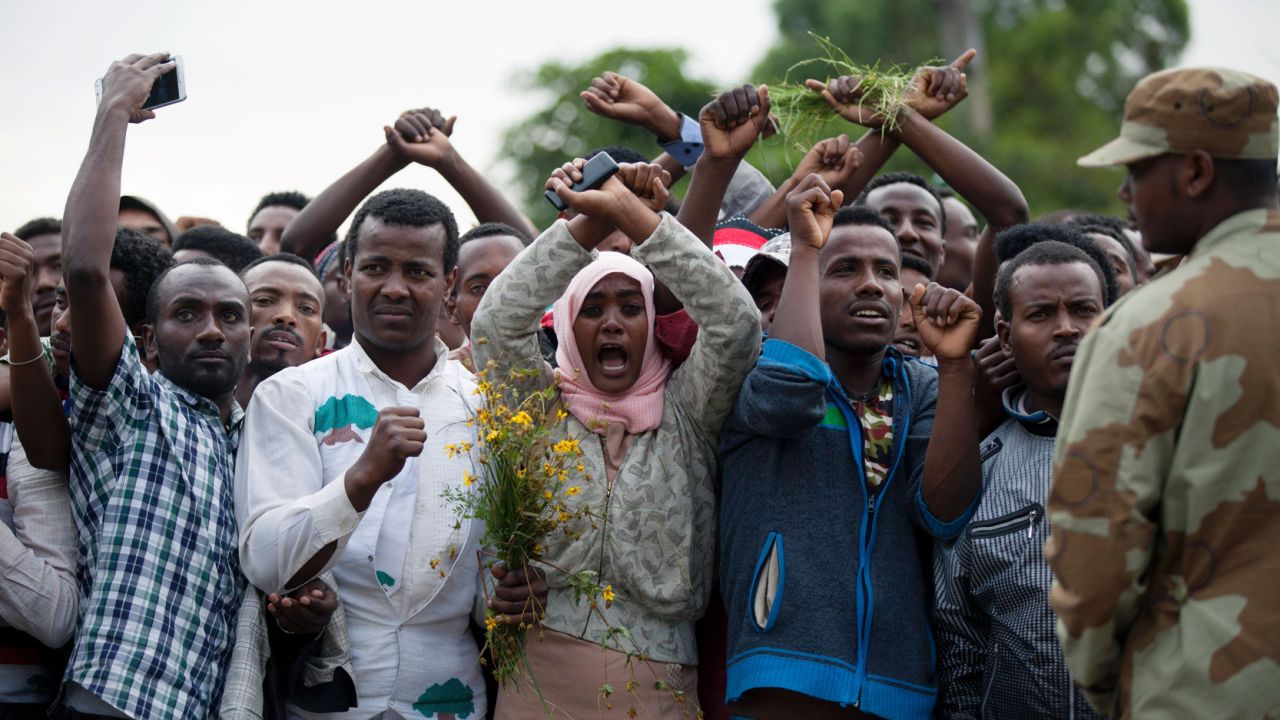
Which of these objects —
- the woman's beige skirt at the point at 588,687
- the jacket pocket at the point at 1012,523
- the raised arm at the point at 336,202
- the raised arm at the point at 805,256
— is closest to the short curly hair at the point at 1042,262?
the raised arm at the point at 805,256

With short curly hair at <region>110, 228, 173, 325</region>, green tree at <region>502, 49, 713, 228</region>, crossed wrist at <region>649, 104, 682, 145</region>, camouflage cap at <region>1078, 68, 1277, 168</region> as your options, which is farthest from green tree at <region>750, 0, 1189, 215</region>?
camouflage cap at <region>1078, 68, 1277, 168</region>

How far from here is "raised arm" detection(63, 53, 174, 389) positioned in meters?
4.23

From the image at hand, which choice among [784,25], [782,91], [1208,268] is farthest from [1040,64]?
[1208,268]

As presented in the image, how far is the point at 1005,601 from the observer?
411 centimetres

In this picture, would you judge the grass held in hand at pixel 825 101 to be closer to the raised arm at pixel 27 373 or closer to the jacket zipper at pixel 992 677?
the jacket zipper at pixel 992 677

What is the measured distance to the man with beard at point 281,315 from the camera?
19.3ft

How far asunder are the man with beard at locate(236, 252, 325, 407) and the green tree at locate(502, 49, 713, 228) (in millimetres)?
24653

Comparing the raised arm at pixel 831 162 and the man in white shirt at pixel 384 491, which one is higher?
the raised arm at pixel 831 162

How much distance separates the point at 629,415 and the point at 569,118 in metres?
32.9

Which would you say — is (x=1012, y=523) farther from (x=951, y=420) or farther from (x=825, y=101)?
(x=825, y=101)

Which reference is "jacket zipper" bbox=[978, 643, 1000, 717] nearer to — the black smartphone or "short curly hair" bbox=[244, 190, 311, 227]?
the black smartphone

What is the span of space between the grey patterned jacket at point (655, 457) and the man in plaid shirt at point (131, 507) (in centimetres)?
108

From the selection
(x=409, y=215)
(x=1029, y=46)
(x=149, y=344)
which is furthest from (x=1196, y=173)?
(x=1029, y=46)

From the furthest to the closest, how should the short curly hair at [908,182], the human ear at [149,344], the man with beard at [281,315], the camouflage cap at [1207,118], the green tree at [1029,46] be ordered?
the green tree at [1029,46] → the short curly hair at [908,182] → the man with beard at [281,315] → the human ear at [149,344] → the camouflage cap at [1207,118]
